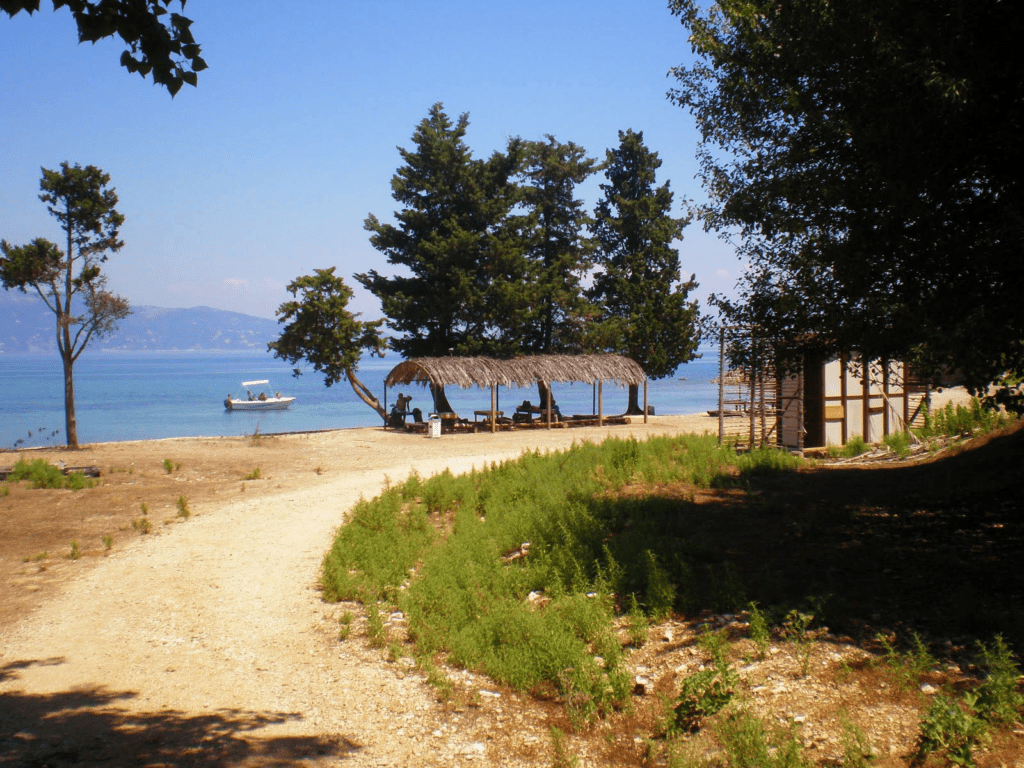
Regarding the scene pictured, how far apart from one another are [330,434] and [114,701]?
21046 millimetres

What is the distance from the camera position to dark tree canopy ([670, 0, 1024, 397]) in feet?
19.2

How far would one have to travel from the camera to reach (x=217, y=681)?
5.79m

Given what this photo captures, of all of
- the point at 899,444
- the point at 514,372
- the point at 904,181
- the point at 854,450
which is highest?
the point at 904,181

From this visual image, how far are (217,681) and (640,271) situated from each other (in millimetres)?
31401

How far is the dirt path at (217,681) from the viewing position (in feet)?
15.3

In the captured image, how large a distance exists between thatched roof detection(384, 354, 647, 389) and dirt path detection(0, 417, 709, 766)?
16592mm

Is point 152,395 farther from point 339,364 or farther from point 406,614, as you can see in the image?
point 406,614

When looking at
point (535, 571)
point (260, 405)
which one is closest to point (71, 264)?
point (535, 571)

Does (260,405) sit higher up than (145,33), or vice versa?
(145,33)

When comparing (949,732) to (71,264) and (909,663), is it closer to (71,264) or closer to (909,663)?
(909,663)

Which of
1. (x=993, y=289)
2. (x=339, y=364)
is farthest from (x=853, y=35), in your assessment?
(x=339, y=364)

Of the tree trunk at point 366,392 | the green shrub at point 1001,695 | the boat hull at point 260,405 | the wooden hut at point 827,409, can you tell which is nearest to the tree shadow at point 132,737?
the green shrub at point 1001,695

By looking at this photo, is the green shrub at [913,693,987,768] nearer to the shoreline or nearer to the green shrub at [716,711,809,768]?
the green shrub at [716,711,809,768]

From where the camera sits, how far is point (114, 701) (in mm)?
5352
